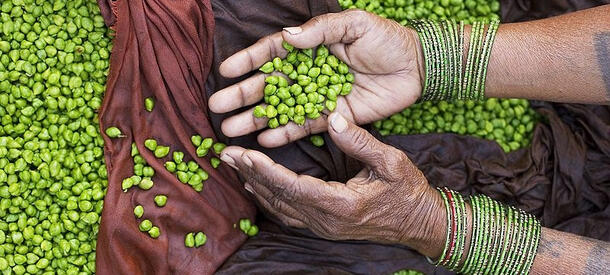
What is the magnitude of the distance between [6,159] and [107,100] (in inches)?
19.9

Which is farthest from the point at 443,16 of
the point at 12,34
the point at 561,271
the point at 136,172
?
the point at 12,34

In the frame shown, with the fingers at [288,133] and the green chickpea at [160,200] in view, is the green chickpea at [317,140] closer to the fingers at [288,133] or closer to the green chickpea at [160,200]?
the fingers at [288,133]

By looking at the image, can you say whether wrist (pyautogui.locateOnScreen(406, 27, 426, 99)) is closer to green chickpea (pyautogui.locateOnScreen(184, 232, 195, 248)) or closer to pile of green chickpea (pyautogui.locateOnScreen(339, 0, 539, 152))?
pile of green chickpea (pyautogui.locateOnScreen(339, 0, 539, 152))

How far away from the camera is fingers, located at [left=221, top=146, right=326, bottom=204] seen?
260 centimetres

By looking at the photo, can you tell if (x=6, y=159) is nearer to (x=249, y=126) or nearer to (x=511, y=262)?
(x=249, y=126)

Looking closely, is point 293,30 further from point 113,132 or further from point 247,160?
point 113,132

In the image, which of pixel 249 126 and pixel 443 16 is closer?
pixel 249 126

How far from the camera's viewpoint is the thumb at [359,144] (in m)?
2.57

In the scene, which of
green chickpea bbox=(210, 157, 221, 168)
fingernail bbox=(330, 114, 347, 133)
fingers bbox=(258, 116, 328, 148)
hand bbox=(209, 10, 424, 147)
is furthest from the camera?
green chickpea bbox=(210, 157, 221, 168)

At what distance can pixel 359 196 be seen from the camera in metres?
2.68

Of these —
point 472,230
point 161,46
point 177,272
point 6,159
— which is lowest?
point 177,272

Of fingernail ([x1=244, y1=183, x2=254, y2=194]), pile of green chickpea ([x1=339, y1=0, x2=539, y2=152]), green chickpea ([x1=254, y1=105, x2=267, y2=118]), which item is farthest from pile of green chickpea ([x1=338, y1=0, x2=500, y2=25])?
fingernail ([x1=244, y1=183, x2=254, y2=194])

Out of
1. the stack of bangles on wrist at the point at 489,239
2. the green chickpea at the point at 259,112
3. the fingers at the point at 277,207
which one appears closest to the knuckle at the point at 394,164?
the stack of bangles on wrist at the point at 489,239

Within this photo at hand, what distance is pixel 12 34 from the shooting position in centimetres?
296
